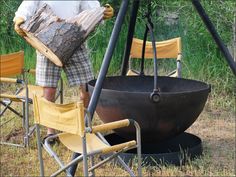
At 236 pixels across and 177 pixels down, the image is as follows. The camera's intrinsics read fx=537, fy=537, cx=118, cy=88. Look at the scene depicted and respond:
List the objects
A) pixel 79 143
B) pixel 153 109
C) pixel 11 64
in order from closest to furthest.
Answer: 1. pixel 79 143
2. pixel 153 109
3. pixel 11 64

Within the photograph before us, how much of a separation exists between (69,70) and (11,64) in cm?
62

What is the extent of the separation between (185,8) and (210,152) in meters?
2.49

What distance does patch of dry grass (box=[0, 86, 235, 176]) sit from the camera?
12.6 feet

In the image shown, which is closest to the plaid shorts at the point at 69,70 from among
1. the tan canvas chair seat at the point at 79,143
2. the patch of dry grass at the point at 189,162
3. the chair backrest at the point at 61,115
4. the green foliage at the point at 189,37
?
the patch of dry grass at the point at 189,162

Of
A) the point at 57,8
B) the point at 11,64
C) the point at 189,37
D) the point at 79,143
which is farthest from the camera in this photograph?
the point at 189,37

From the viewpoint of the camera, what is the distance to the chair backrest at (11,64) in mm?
4539

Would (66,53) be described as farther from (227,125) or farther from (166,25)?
(166,25)

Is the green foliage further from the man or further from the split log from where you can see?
the split log

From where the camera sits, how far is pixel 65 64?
4.26 m

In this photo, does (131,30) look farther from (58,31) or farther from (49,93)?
(49,93)

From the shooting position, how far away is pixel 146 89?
4.54m

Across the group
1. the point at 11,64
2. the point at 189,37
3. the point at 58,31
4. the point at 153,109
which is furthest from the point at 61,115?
the point at 189,37

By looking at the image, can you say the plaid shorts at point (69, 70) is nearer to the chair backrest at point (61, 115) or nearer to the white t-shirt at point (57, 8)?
the white t-shirt at point (57, 8)

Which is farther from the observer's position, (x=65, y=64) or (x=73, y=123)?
(x=65, y=64)
